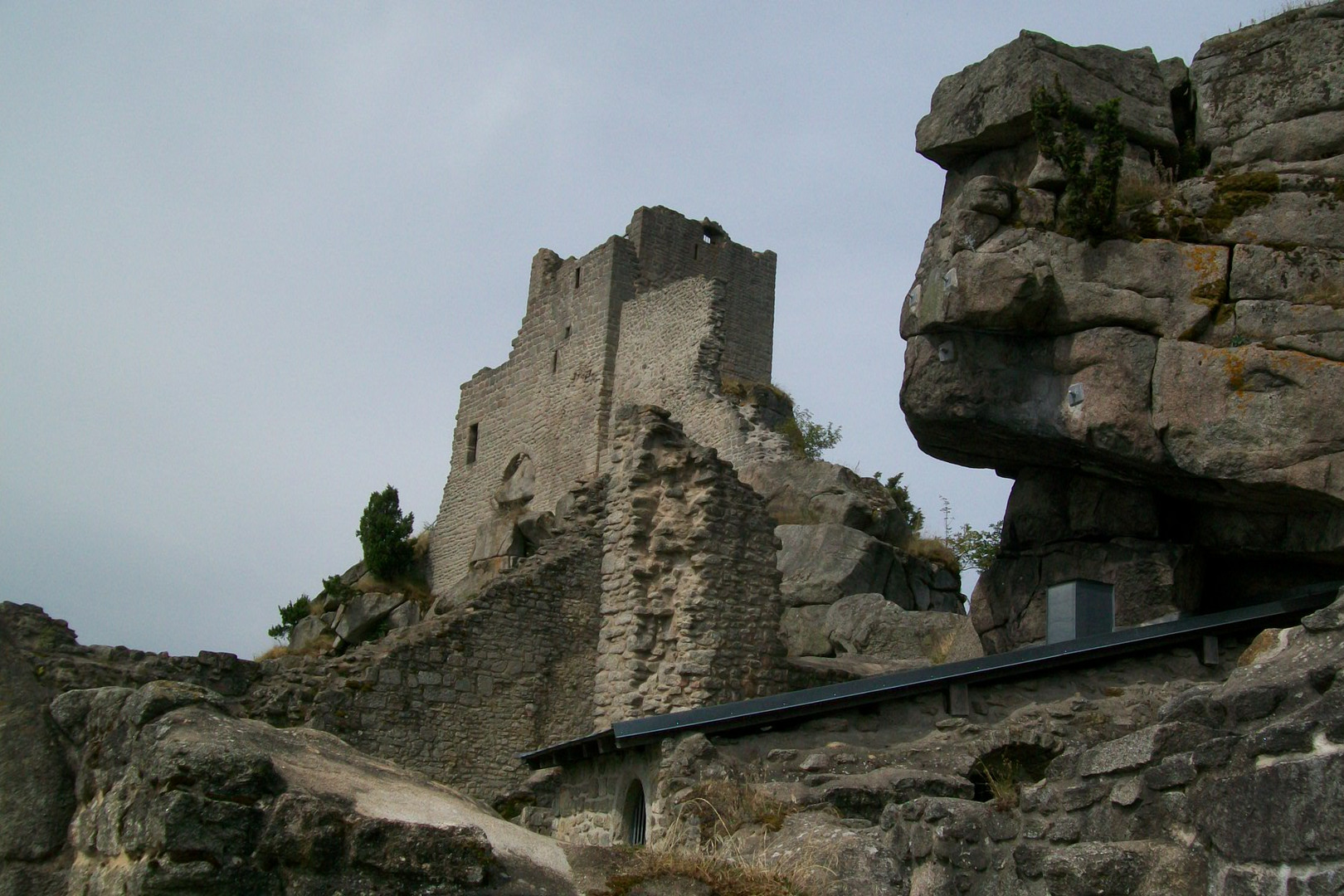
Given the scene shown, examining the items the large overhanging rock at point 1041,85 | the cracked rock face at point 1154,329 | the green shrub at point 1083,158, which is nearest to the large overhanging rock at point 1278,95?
the cracked rock face at point 1154,329

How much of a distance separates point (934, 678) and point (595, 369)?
22362 millimetres

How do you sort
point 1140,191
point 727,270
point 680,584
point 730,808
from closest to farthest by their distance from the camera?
point 730,808, point 680,584, point 1140,191, point 727,270

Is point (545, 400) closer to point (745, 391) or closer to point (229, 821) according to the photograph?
point (745, 391)

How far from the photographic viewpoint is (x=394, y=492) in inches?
1345

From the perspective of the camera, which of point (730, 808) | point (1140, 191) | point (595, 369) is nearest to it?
point (730, 808)

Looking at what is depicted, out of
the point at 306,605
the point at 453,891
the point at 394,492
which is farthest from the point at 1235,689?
the point at 394,492

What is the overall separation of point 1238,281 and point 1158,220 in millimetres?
1212

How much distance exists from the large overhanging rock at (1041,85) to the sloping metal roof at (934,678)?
640 cm

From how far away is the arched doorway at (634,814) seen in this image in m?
11.3

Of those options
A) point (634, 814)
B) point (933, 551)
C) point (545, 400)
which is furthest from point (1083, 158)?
point (545, 400)

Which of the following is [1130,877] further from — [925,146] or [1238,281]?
[925,146]

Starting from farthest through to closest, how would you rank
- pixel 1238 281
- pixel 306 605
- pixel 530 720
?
pixel 306 605 → pixel 530 720 → pixel 1238 281

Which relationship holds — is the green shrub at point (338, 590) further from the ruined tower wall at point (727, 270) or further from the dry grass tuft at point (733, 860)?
the dry grass tuft at point (733, 860)

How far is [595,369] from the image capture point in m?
32.6
